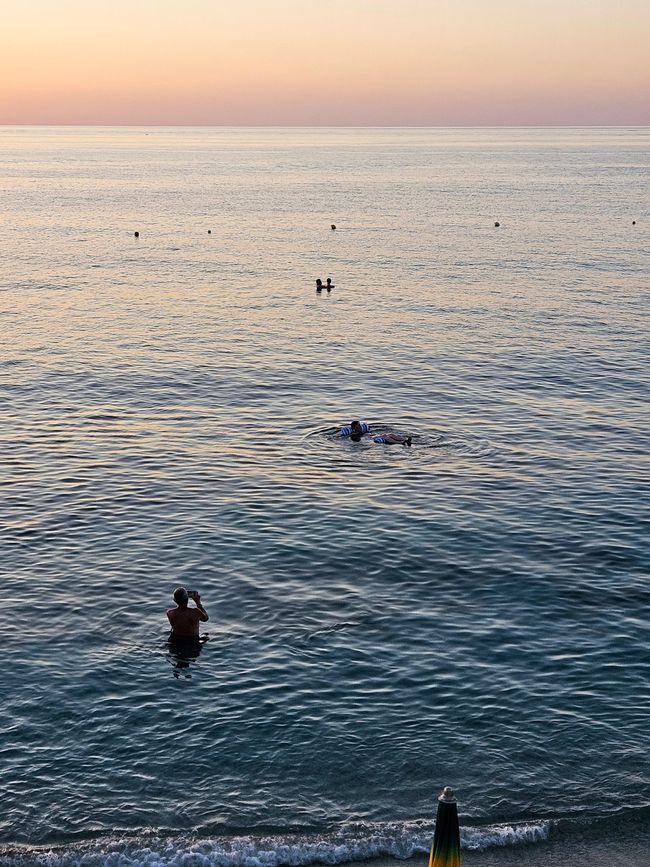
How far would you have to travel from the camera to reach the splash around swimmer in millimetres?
45438

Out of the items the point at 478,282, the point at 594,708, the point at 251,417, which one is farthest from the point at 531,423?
the point at 478,282

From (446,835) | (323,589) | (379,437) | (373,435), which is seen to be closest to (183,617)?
(323,589)

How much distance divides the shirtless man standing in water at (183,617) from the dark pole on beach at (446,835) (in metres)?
12.0

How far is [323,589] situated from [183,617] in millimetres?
5457

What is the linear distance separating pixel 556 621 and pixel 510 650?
8.08 ft

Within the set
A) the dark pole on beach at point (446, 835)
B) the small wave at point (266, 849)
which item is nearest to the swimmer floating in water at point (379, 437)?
the small wave at point (266, 849)

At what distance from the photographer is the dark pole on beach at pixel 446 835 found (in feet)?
50.5

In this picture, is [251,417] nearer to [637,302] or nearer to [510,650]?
[510,650]

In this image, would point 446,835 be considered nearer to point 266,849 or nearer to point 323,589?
point 266,849

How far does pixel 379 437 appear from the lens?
45.5 meters

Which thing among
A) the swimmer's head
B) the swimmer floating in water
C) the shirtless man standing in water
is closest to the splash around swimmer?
the swimmer floating in water

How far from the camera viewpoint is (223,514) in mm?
37406

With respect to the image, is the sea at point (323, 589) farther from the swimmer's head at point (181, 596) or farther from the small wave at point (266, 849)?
the swimmer's head at point (181, 596)

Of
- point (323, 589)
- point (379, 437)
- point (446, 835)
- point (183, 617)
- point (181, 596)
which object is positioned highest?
point (446, 835)
